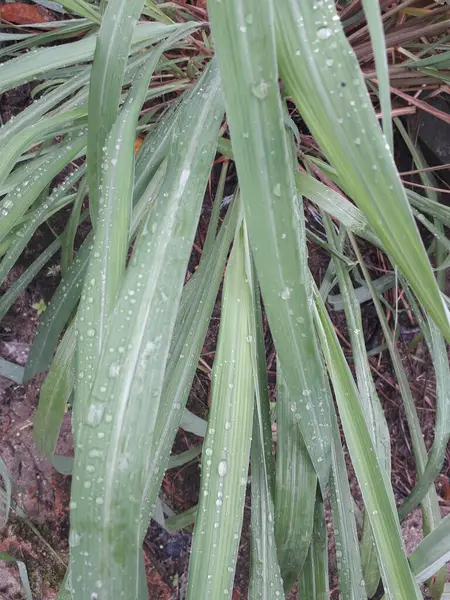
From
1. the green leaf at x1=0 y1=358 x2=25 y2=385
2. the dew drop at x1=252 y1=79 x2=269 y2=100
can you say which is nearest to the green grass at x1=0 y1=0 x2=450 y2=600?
the dew drop at x1=252 y1=79 x2=269 y2=100

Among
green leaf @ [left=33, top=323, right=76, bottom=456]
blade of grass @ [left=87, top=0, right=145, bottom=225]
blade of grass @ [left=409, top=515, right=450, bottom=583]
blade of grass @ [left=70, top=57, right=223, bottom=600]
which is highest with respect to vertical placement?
blade of grass @ [left=87, top=0, right=145, bottom=225]

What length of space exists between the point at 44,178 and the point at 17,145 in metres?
0.08

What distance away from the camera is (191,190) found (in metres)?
0.38

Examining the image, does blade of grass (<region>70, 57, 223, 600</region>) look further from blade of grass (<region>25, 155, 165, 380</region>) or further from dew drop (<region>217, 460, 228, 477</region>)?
blade of grass (<region>25, 155, 165, 380</region>)

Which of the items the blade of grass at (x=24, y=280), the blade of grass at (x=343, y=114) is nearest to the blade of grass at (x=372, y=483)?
the blade of grass at (x=343, y=114)

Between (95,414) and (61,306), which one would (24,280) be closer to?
(61,306)

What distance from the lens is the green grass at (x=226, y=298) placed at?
0.29 m

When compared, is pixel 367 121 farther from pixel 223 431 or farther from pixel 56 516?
pixel 56 516

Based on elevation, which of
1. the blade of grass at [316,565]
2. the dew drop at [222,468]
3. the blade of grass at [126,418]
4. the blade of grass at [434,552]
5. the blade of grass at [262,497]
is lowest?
the blade of grass at [316,565]

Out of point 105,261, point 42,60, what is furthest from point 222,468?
point 42,60

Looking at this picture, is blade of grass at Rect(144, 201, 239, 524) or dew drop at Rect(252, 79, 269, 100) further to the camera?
blade of grass at Rect(144, 201, 239, 524)

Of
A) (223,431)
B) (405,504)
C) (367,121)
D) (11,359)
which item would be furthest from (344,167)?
(11,359)

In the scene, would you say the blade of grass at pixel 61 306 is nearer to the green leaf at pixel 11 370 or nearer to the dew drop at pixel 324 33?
the green leaf at pixel 11 370

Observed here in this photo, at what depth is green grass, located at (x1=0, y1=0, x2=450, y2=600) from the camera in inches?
11.3
